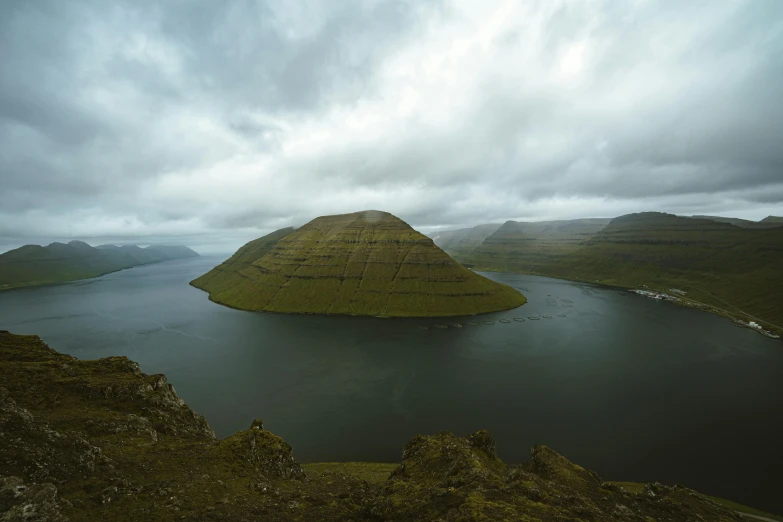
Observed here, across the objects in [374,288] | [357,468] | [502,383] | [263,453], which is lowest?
[357,468]

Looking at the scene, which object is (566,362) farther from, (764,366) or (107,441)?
(107,441)

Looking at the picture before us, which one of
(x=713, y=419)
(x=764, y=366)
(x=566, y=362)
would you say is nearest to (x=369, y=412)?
(x=566, y=362)

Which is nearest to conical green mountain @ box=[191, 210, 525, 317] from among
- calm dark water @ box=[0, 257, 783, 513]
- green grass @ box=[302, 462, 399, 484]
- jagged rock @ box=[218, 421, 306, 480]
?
calm dark water @ box=[0, 257, 783, 513]

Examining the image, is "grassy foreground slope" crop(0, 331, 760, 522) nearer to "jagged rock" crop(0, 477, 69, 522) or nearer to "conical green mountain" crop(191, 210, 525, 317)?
"jagged rock" crop(0, 477, 69, 522)

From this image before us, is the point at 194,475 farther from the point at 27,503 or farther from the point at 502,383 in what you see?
the point at 502,383

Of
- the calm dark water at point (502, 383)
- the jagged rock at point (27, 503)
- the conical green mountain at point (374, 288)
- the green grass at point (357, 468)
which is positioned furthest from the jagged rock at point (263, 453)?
the conical green mountain at point (374, 288)

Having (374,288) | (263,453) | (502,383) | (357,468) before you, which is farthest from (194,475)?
(374,288)
